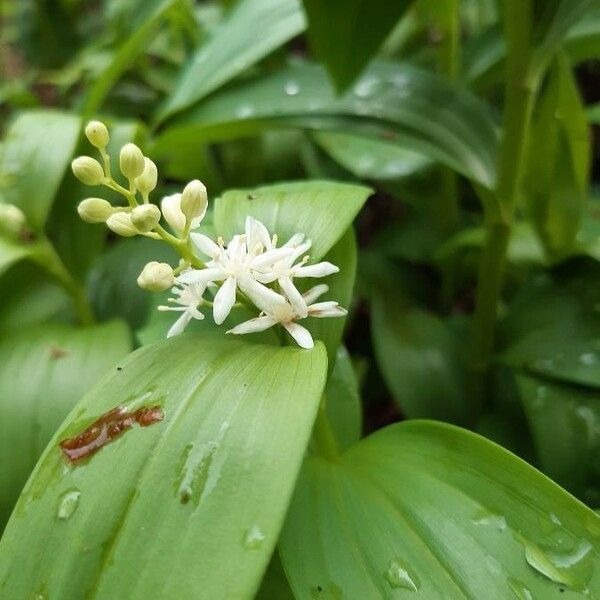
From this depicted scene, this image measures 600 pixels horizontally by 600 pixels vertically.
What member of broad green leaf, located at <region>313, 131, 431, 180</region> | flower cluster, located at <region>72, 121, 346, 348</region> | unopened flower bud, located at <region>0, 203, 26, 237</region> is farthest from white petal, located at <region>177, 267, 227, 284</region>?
broad green leaf, located at <region>313, 131, 431, 180</region>

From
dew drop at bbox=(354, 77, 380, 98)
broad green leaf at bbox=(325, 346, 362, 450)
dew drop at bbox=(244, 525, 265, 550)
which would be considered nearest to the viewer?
dew drop at bbox=(244, 525, 265, 550)

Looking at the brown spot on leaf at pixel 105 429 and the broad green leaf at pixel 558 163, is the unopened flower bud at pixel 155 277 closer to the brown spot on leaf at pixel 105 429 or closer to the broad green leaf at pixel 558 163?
the brown spot on leaf at pixel 105 429

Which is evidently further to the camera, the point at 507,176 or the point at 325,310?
the point at 507,176

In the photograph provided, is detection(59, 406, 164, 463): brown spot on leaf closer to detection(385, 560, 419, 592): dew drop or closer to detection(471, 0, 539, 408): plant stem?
detection(385, 560, 419, 592): dew drop

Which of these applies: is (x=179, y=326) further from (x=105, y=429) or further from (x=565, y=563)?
(x=565, y=563)

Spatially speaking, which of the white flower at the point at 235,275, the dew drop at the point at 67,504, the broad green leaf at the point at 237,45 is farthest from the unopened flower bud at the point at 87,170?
the broad green leaf at the point at 237,45

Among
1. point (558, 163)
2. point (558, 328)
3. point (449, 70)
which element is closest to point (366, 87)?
point (449, 70)

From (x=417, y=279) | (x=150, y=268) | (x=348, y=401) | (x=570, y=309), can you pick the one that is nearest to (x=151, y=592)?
(x=150, y=268)

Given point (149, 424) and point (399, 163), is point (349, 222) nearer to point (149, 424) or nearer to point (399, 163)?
point (149, 424)
